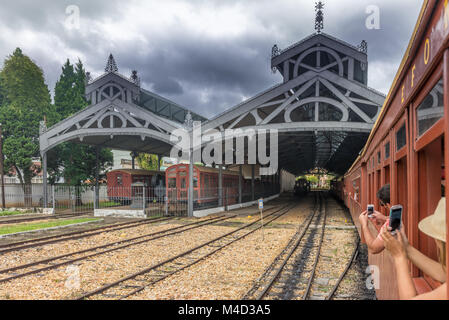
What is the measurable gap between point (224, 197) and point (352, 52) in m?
13.5

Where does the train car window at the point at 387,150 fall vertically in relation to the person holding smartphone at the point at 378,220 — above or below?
above

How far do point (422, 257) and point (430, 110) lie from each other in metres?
0.92

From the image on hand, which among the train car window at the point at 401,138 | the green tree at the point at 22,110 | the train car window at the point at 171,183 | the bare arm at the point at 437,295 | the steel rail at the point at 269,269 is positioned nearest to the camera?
the bare arm at the point at 437,295

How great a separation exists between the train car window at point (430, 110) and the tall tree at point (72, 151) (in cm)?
2826

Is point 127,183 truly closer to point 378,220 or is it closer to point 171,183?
point 171,183

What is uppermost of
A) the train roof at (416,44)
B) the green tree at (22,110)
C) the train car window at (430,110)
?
the green tree at (22,110)

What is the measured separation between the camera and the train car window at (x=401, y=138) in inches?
113

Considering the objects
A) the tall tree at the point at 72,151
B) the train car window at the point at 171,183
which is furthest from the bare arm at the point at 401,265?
the tall tree at the point at 72,151

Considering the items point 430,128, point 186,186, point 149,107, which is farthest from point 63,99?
point 430,128

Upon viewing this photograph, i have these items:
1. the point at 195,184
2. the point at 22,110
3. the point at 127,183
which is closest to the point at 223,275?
the point at 195,184

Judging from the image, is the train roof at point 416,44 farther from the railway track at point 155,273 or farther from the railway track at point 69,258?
the railway track at point 69,258

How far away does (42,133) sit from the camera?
862 inches

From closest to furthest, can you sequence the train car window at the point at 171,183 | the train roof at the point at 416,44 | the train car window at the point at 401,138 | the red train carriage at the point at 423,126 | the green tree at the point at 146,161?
1. the red train carriage at the point at 423,126
2. the train roof at the point at 416,44
3. the train car window at the point at 401,138
4. the train car window at the point at 171,183
5. the green tree at the point at 146,161

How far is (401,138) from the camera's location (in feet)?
9.94
